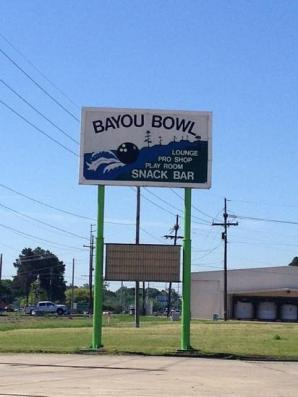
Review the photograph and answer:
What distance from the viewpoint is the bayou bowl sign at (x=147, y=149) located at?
27.3 m

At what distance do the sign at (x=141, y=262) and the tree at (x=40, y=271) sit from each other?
14982 centimetres

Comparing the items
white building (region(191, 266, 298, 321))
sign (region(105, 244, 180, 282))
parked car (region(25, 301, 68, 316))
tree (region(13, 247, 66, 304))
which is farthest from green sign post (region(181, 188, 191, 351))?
tree (region(13, 247, 66, 304))

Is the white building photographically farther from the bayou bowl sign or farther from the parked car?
the bayou bowl sign

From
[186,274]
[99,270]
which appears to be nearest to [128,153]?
[99,270]

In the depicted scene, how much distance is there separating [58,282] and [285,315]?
8695 centimetres

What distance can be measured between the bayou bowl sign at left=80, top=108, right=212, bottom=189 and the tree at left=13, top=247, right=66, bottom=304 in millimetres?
150424

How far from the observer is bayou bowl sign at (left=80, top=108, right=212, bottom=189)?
27.3 m

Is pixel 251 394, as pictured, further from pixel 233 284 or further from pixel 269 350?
pixel 233 284

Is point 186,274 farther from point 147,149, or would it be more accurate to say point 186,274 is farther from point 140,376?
point 140,376

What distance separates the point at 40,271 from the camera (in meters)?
183

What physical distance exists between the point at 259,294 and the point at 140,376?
8538cm

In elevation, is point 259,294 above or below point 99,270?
above

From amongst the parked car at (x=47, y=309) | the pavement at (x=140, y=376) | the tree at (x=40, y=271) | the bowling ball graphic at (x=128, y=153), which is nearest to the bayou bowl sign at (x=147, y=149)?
the bowling ball graphic at (x=128, y=153)

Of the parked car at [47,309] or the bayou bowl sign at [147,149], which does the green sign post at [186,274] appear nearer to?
the bayou bowl sign at [147,149]
